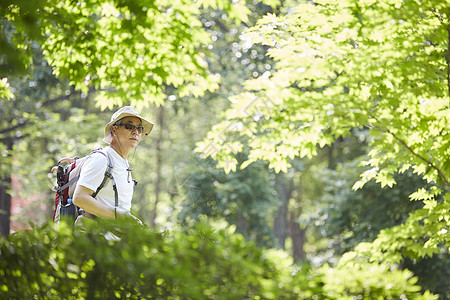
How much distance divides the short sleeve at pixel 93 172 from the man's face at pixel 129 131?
44cm

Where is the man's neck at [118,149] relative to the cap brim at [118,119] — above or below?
below

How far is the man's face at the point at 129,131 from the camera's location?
4.46 metres

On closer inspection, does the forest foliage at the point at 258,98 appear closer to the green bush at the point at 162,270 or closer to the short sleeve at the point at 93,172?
the green bush at the point at 162,270

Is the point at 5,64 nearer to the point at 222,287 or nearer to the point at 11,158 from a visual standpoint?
the point at 222,287

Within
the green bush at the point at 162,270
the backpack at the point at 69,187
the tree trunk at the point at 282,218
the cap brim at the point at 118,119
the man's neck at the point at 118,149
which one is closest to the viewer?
the green bush at the point at 162,270

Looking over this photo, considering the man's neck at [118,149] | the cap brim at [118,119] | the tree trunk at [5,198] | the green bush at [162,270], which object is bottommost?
the green bush at [162,270]

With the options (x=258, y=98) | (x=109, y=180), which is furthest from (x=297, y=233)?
(x=109, y=180)

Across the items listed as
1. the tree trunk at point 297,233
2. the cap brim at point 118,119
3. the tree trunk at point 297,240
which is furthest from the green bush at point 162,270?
the tree trunk at point 297,240

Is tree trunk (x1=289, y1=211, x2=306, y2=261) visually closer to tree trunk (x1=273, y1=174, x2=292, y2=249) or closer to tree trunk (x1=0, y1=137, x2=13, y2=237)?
tree trunk (x1=273, y1=174, x2=292, y2=249)

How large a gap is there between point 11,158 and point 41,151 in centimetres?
502

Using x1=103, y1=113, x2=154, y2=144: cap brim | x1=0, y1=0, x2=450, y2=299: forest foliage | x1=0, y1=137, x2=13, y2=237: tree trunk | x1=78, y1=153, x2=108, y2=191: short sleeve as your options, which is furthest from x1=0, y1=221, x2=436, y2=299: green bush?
x1=0, y1=137, x2=13, y2=237: tree trunk

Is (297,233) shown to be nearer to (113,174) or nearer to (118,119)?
(118,119)

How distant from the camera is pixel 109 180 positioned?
13.4ft

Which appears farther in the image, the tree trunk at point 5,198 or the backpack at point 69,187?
the tree trunk at point 5,198
